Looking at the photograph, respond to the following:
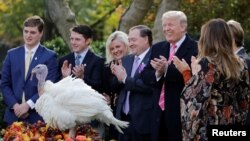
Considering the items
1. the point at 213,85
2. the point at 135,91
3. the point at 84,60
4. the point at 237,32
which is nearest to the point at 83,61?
the point at 84,60

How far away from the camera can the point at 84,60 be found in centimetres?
838

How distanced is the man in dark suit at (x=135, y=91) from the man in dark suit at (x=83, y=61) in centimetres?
31

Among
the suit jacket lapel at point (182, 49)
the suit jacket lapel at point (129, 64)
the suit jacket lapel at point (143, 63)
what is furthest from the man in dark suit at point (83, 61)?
the suit jacket lapel at point (182, 49)

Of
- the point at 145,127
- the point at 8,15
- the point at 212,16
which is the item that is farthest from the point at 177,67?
the point at 8,15

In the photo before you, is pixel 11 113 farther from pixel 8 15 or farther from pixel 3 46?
pixel 3 46

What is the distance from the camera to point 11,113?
823cm

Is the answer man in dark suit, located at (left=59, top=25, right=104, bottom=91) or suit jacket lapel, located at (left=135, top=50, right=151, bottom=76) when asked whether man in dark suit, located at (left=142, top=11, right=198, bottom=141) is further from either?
man in dark suit, located at (left=59, top=25, right=104, bottom=91)

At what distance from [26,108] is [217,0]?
9640 mm

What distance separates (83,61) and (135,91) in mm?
832

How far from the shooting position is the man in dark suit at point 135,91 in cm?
789

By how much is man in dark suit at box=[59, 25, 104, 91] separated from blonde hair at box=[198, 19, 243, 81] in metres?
2.43

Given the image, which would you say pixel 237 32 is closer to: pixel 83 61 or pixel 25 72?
pixel 83 61

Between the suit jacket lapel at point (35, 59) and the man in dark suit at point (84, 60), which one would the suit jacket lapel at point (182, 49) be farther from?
the suit jacket lapel at point (35, 59)

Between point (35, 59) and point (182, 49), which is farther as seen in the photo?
point (35, 59)
